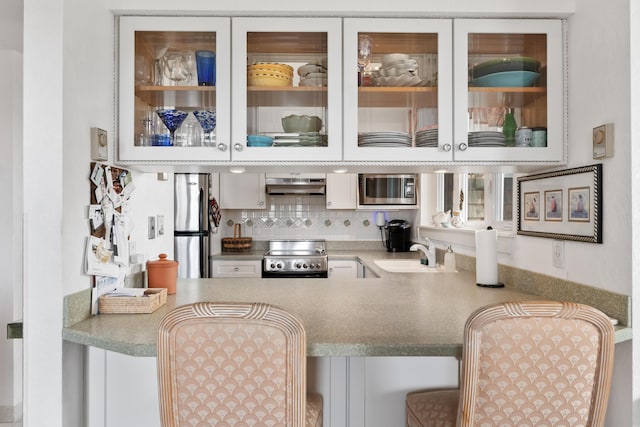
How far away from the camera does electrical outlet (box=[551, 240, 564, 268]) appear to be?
1.76 m

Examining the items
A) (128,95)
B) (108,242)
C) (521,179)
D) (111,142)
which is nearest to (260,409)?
(108,242)

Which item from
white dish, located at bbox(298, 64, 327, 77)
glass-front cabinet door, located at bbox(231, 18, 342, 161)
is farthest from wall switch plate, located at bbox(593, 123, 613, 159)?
white dish, located at bbox(298, 64, 327, 77)

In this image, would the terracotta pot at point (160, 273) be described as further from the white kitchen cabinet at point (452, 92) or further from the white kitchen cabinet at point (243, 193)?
the white kitchen cabinet at point (243, 193)

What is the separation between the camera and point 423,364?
5.15 feet

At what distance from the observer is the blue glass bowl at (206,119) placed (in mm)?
1755

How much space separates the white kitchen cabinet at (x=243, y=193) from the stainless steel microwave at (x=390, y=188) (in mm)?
1063

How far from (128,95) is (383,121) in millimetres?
1039

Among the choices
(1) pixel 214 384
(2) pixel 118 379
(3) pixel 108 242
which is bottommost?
(2) pixel 118 379

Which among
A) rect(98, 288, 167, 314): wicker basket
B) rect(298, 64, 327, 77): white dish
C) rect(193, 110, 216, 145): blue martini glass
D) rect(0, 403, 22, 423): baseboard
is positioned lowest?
rect(0, 403, 22, 423): baseboard

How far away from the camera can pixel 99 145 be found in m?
1.59

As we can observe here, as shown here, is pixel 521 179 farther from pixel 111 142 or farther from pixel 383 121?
pixel 111 142

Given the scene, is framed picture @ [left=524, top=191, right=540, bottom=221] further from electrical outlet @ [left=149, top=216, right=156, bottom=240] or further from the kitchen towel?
the kitchen towel

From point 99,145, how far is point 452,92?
54.5 inches

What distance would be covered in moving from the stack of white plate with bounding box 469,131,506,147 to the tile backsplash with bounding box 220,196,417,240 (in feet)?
9.90
